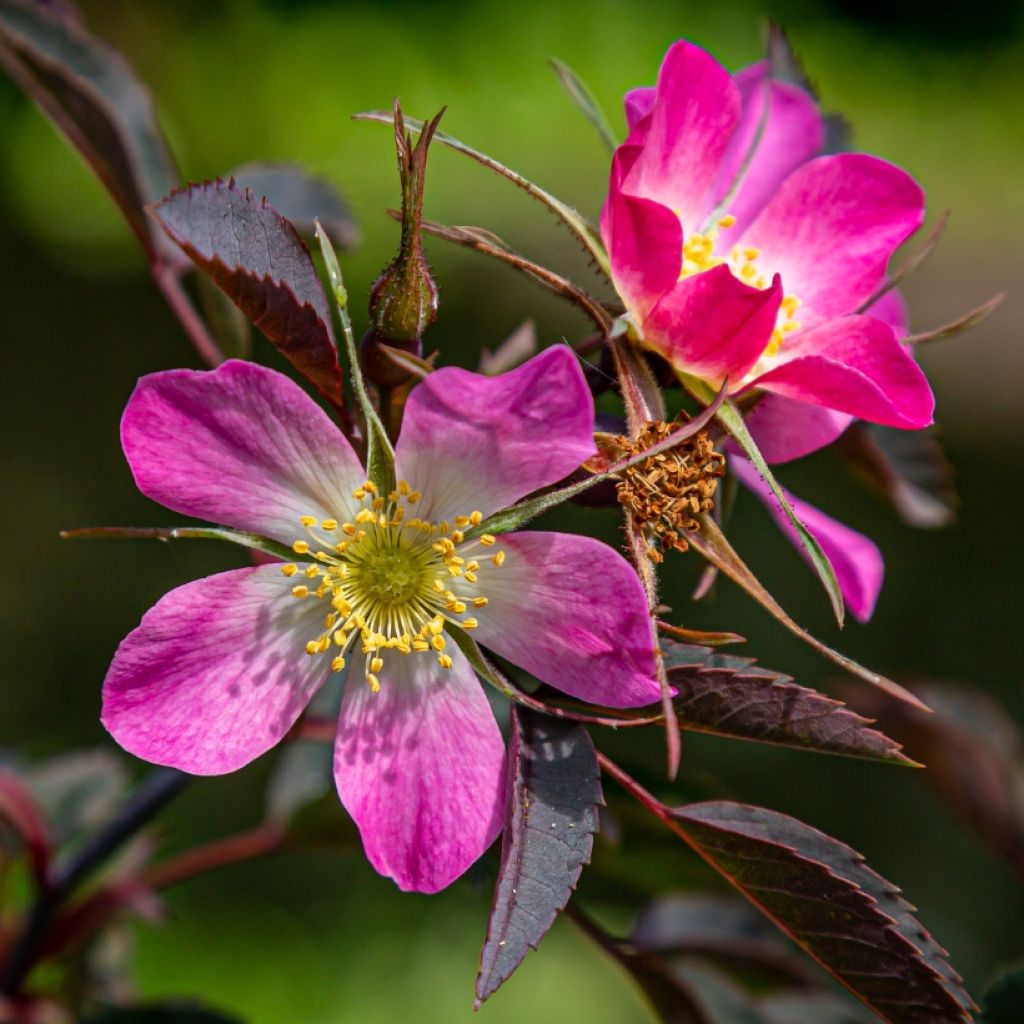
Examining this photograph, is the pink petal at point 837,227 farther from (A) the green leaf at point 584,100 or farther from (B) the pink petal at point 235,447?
(B) the pink petal at point 235,447

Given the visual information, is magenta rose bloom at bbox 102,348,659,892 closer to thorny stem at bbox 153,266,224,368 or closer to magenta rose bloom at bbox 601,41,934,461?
Result: magenta rose bloom at bbox 601,41,934,461

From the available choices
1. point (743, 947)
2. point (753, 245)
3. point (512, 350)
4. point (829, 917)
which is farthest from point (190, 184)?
point (743, 947)

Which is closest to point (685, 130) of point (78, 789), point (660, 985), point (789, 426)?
point (789, 426)

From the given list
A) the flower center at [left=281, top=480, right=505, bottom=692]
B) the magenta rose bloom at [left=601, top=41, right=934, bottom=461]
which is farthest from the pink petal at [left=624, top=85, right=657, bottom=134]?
the flower center at [left=281, top=480, right=505, bottom=692]

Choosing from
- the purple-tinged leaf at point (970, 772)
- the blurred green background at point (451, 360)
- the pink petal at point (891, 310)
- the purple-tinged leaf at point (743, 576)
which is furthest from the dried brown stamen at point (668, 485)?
the blurred green background at point (451, 360)

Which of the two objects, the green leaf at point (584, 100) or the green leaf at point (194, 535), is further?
the green leaf at point (584, 100)
